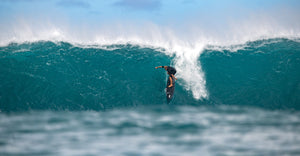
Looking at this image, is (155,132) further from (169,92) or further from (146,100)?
(146,100)

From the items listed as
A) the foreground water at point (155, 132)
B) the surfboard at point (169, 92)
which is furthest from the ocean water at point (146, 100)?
the surfboard at point (169, 92)

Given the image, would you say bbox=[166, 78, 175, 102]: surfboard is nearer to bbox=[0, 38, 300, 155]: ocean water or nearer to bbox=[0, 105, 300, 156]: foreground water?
bbox=[0, 38, 300, 155]: ocean water

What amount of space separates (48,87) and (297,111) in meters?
12.1

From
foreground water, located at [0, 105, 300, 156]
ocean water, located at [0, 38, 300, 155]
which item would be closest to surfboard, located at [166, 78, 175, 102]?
ocean water, located at [0, 38, 300, 155]

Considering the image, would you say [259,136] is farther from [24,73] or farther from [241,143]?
[24,73]

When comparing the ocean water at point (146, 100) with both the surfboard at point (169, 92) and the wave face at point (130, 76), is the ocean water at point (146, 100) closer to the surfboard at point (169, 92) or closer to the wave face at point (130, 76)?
the wave face at point (130, 76)

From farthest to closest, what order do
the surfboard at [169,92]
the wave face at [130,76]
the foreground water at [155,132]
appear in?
the wave face at [130,76] < the surfboard at [169,92] < the foreground water at [155,132]

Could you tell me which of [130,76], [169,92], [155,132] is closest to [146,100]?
[169,92]

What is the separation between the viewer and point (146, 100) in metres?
14.4

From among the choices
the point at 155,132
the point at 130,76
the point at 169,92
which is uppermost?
the point at 130,76

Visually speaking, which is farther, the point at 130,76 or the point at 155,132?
the point at 130,76

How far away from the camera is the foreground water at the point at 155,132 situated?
29.0ft

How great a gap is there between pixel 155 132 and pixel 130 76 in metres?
5.99

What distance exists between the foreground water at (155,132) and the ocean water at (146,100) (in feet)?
0.11
